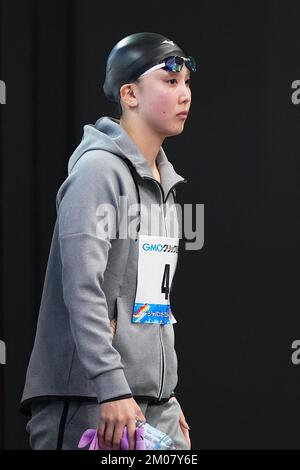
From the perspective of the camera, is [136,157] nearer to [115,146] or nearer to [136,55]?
[115,146]

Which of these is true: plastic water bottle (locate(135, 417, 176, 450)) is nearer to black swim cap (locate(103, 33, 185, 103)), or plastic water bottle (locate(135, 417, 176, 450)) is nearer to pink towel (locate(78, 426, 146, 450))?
pink towel (locate(78, 426, 146, 450))

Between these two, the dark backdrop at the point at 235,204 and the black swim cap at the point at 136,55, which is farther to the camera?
the dark backdrop at the point at 235,204

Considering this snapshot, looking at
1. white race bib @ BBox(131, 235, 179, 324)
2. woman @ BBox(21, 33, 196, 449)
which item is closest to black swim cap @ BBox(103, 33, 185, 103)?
woman @ BBox(21, 33, 196, 449)

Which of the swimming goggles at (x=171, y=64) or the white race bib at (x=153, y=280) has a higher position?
the swimming goggles at (x=171, y=64)

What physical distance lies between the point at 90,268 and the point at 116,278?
4.7 inches

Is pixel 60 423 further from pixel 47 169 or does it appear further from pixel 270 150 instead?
pixel 270 150

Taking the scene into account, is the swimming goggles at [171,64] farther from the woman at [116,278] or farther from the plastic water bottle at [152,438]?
the plastic water bottle at [152,438]

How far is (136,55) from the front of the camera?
1.96m

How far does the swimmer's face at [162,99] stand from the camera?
194cm

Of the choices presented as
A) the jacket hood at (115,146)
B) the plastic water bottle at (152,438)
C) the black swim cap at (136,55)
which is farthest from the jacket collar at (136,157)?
the plastic water bottle at (152,438)

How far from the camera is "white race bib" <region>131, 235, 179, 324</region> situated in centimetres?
182

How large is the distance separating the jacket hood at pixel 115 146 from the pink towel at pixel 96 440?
1.85ft

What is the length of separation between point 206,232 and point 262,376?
55 cm

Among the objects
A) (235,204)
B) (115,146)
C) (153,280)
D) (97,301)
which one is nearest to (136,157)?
(115,146)
